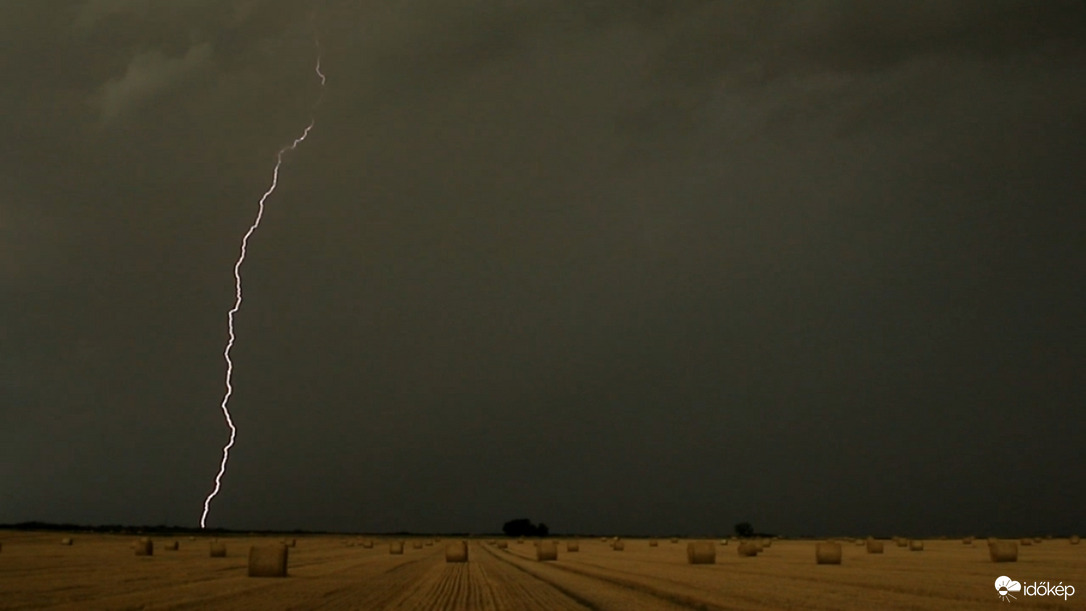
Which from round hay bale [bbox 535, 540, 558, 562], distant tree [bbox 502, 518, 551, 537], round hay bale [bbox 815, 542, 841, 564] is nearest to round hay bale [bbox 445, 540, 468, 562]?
round hay bale [bbox 535, 540, 558, 562]

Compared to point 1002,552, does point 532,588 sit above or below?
below

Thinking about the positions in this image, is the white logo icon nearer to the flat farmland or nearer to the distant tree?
the flat farmland

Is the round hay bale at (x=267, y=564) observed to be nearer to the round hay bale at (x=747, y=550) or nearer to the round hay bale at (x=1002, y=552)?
the round hay bale at (x=1002, y=552)

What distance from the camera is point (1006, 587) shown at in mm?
13484

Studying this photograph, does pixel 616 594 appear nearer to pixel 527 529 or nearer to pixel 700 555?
pixel 700 555

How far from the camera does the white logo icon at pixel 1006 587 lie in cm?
1180

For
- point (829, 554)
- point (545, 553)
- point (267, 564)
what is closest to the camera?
point (267, 564)

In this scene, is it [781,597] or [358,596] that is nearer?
[781,597]

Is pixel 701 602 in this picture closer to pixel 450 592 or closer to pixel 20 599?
pixel 450 592

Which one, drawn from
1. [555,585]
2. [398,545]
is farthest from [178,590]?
[398,545]

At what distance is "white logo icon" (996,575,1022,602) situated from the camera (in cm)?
1180

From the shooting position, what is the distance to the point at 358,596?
44.7ft

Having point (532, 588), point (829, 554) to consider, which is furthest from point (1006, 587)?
point (829, 554)

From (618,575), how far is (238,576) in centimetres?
745
